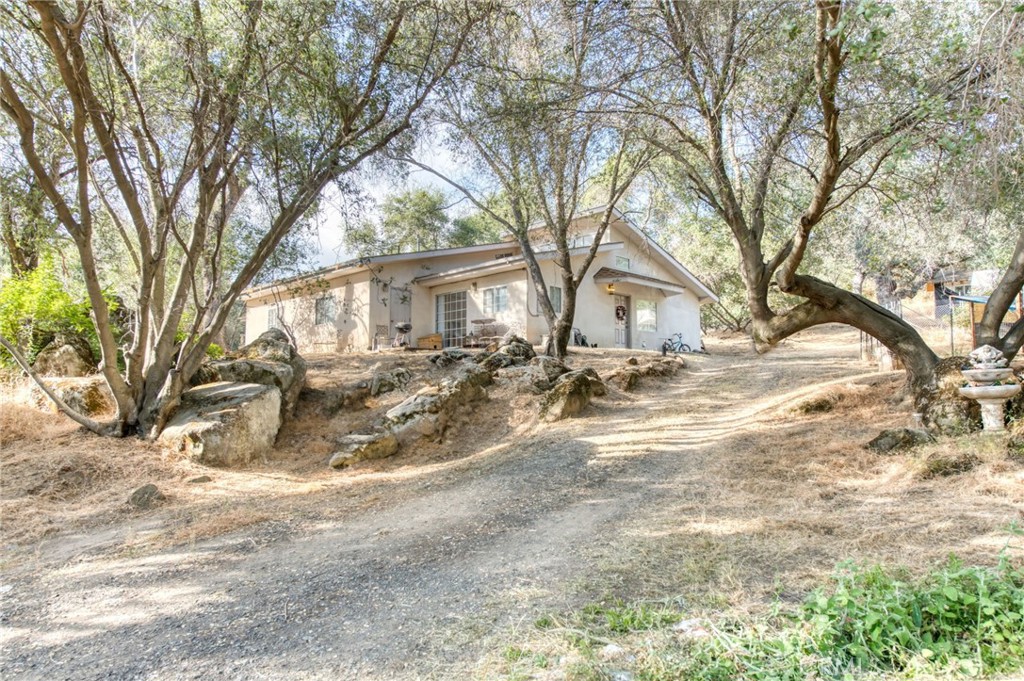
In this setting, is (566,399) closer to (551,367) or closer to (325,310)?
(551,367)

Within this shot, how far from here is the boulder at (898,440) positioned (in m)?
6.10

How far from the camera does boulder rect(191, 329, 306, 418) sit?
9.73 m

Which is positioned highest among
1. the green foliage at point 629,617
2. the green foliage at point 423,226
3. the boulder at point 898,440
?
the green foliage at point 423,226

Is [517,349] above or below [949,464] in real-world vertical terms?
above

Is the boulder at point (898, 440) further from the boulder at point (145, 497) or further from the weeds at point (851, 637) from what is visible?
the boulder at point (145, 497)

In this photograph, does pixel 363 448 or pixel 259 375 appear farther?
pixel 259 375

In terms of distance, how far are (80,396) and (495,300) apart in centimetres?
1099

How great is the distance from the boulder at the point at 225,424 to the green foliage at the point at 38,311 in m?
3.50

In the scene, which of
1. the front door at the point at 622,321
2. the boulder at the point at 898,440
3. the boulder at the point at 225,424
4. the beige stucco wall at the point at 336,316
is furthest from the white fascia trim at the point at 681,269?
the boulder at the point at 225,424

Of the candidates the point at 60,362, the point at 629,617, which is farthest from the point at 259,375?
the point at 629,617

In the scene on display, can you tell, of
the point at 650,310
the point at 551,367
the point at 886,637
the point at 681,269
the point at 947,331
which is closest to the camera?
the point at 886,637

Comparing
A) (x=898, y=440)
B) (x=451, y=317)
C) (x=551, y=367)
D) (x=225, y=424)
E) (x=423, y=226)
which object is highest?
(x=423, y=226)

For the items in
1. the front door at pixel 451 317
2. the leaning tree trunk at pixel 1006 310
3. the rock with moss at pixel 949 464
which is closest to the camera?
the rock with moss at pixel 949 464

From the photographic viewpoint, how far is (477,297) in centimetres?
1795
